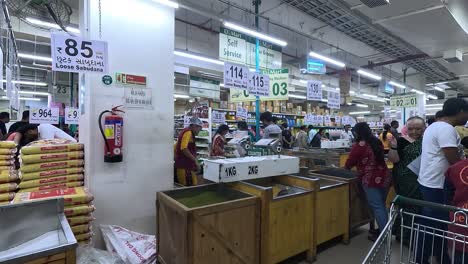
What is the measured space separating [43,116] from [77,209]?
6808mm

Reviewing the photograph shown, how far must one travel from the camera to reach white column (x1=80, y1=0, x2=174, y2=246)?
10.0ft

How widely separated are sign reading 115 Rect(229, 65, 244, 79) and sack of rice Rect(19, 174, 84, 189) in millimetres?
3446

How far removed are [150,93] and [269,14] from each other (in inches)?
197

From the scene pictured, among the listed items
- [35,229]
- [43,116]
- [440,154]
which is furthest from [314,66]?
[43,116]

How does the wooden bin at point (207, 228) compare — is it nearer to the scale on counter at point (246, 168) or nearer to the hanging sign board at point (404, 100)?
the scale on counter at point (246, 168)

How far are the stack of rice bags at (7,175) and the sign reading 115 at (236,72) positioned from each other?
148 inches

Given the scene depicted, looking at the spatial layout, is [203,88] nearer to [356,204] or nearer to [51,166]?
[356,204]

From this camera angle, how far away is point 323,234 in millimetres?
3500

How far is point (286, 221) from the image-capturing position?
3.05m

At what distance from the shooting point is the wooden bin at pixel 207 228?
7.80 feet

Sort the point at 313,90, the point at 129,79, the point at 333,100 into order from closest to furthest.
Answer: the point at 129,79 < the point at 313,90 < the point at 333,100

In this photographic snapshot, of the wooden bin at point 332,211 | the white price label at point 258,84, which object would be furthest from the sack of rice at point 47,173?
A: the white price label at point 258,84

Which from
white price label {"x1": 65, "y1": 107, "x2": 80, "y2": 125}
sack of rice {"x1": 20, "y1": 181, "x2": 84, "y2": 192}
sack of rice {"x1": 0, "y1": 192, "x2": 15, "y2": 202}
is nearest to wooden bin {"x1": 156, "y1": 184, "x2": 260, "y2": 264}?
sack of rice {"x1": 20, "y1": 181, "x2": 84, "y2": 192}

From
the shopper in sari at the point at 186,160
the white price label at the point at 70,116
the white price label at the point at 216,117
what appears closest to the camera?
the shopper in sari at the point at 186,160
